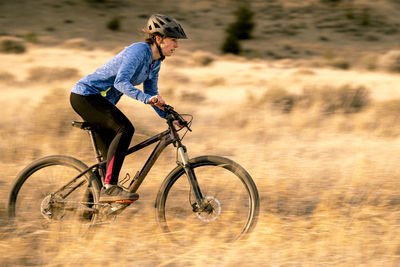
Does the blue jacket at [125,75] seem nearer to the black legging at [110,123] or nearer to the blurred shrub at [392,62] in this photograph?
the black legging at [110,123]

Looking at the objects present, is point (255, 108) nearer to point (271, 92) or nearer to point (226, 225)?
point (271, 92)

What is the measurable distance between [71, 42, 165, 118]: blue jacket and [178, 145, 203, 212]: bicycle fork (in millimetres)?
453

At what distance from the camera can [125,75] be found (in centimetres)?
403

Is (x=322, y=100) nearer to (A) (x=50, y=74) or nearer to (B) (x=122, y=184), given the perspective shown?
(B) (x=122, y=184)

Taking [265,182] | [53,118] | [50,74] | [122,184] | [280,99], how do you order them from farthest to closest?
[50,74]
[280,99]
[53,118]
[265,182]
[122,184]

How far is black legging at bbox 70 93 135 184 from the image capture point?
422 centimetres

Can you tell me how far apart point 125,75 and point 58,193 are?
4.01 feet

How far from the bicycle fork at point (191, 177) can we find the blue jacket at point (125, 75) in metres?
0.45

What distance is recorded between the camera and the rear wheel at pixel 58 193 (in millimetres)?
4387

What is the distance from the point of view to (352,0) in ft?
169

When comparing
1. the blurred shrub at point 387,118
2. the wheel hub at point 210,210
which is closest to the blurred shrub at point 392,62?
the blurred shrub at point 387,118

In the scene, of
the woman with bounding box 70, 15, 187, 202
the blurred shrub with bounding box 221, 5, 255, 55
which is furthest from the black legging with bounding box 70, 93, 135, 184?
the blurred shrub with bounding box 221, 5, 255, 55

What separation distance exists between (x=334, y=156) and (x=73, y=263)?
4575 millimetres

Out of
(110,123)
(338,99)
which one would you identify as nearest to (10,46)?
(338,99)
